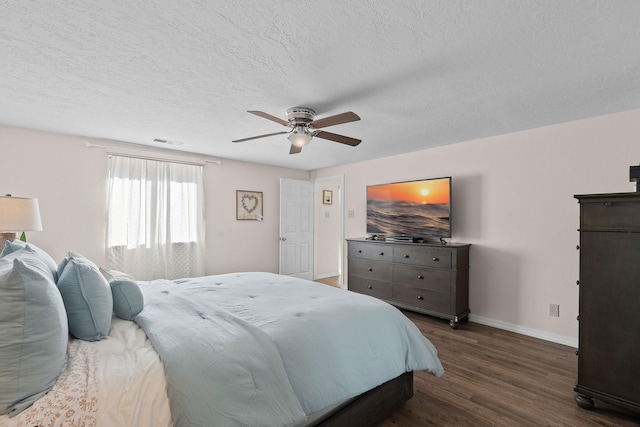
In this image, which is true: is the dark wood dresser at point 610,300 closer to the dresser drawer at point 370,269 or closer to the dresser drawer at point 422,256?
the dresser drawer at point 422,256

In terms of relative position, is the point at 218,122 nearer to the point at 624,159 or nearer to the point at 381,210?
the point at 381,210

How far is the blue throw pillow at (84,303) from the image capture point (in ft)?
4.66

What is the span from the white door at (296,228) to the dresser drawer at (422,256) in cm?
222

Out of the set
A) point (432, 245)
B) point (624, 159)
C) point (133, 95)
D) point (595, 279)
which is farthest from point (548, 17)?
point (133, 95)

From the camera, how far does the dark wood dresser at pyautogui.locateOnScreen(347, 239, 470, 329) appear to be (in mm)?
3562

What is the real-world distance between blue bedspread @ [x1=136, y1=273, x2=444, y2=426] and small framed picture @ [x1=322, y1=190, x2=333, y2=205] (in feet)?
13.7

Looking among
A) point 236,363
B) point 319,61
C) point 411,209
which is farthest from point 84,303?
point 411,209

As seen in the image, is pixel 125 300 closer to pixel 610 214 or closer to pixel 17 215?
pixel 17 215

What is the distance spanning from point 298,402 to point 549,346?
3035 millimetres

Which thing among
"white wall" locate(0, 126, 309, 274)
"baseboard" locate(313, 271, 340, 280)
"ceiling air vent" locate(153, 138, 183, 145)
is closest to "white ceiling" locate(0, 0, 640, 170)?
"white wall" locate(0, 126, 309, 274)

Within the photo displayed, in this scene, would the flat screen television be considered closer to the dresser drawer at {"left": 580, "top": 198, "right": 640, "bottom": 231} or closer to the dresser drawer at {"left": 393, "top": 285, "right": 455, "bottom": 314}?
the dresser drawer at {"left": 393, "top": 285, "right": 455, "bottom": 314}

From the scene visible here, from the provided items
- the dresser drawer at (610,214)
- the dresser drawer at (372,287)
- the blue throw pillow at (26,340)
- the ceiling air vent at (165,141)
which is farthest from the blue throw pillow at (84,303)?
the dresser drawer at (372,287)

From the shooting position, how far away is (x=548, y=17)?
1503 mm

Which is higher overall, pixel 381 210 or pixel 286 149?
pixel 286 149
